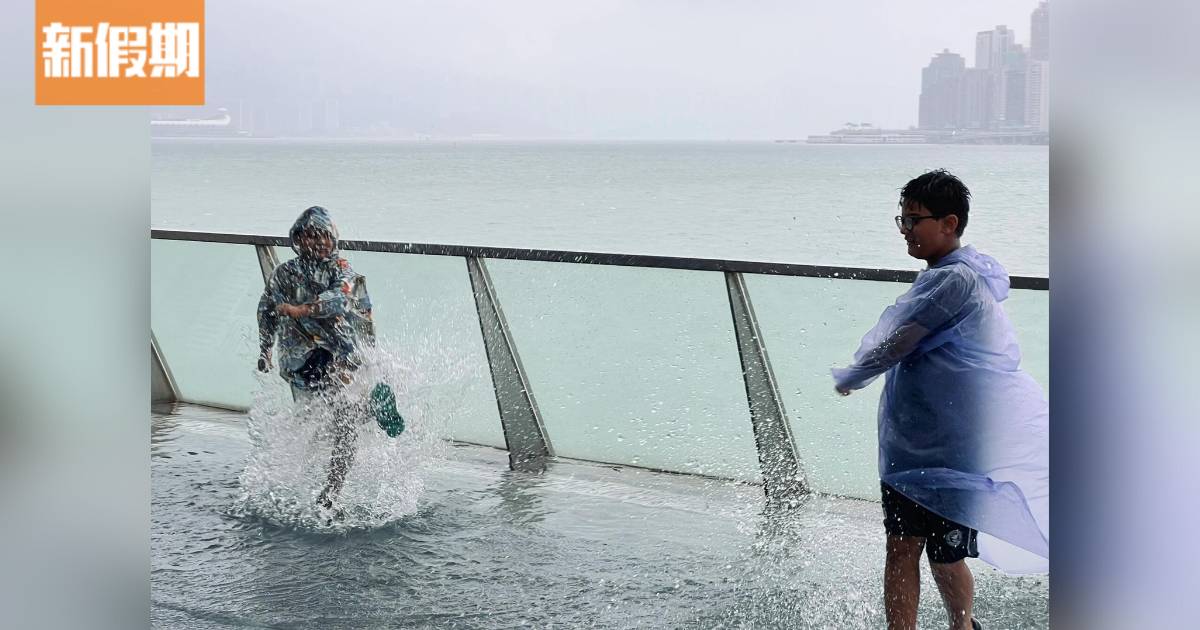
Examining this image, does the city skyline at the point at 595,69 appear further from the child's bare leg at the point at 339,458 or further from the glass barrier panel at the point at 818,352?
the child's bare leg at the point at 339,458

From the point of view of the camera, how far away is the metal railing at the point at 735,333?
389cm

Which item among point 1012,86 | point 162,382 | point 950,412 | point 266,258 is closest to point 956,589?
point 950,412

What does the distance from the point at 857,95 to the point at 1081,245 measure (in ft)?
143

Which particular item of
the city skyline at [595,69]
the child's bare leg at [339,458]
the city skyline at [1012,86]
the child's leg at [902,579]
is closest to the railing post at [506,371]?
the child's bare leg at [339,458]

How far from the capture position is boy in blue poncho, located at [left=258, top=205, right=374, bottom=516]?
11.7ft

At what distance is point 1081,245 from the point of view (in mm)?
1464

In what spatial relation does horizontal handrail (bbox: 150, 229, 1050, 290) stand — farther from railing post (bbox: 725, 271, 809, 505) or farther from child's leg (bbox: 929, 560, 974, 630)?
child's leg (bbox: 929, 560, 974, 630)

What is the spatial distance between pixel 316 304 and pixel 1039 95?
231 centimetres

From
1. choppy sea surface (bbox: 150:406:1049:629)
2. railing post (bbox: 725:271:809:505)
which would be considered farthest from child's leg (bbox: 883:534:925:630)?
railing post (bbox: 725:271:809:505)

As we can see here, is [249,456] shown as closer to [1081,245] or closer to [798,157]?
[1081,245]

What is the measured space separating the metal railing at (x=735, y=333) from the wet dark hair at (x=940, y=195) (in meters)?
1.00

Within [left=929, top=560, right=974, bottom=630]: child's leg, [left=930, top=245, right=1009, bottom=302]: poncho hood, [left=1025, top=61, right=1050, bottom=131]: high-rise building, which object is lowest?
[left=929, top=560, right=974, bottom=630]: child's leg

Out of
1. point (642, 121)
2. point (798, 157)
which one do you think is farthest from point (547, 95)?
point (798, 157)

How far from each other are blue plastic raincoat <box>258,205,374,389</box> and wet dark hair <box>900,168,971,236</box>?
5.87 ft
